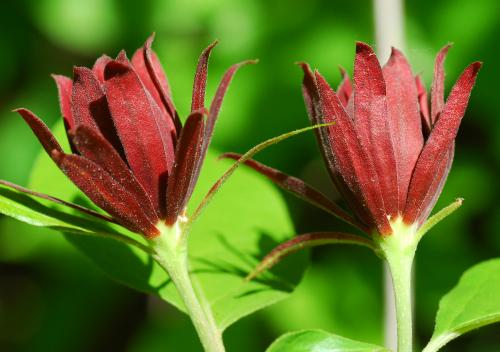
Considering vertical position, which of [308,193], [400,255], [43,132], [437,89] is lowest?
[400,255]

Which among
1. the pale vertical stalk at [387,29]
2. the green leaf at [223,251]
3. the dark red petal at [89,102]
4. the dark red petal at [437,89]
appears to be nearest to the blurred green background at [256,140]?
the pale vertical stalk at [387,29]

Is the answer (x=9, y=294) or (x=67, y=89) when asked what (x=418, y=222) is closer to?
(x=67, y=89)

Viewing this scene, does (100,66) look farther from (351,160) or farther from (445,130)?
(445,130)

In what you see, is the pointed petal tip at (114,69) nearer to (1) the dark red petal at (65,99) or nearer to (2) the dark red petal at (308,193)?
(1) the dark red petal at (65,99)

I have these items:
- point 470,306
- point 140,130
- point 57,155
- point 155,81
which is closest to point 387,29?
point 470,306

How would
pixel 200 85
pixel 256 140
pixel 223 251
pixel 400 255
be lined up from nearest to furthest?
1. pixel 200 85
2. pixel 400 255
3. pixel 223 251
4. pixel 256 140

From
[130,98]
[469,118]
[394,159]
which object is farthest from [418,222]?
[469,118]

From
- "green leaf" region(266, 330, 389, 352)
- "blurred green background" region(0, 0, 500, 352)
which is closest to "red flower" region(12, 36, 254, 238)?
"green leaf" region(266, 330, 389, 352)
